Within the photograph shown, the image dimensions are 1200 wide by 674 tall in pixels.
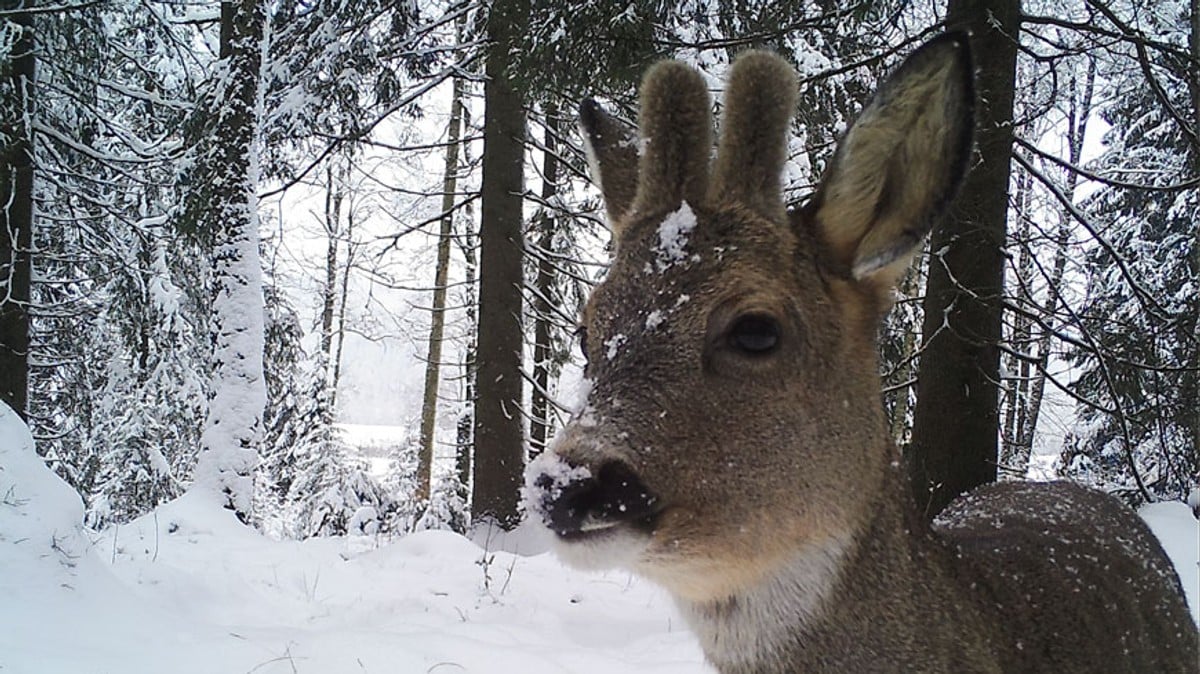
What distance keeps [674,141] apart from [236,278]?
25.4ft

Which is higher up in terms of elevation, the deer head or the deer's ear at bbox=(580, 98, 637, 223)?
the deer's ear at bbox=(580, 98, 637, 223)

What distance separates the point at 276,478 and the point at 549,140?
12.8 m

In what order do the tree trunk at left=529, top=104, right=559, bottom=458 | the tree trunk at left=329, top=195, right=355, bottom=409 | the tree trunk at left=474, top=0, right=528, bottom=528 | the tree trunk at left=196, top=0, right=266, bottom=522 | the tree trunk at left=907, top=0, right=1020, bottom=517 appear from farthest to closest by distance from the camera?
1. the tree trunk at left=329, top=195, right=355, bottom=409
2. the tree trunk at left=529, top=104, right=559, bottom=458
3. the tree trunk at left=474, top=0, right=528, bottom=528
4. the tree trunk at left=196, top=0, right=266, bottom=522
5. the tree trunk at left=907, top=0, right=1020, bottom=517

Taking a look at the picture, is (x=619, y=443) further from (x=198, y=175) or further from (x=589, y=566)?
(x=198, y=175)

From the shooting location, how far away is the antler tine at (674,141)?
2.06 m

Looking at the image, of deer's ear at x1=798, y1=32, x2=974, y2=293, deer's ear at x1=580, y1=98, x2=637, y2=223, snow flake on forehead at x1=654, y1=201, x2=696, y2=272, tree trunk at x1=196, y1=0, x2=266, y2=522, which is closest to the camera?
deer's ear at x1=798, y1=32, x2=974, y2=293

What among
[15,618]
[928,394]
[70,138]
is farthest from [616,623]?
[70,138]

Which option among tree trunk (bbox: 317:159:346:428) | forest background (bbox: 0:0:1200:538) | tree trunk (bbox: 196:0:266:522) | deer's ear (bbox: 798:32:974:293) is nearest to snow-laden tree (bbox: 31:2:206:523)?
forest background (bbox: 0:0:1200:538)

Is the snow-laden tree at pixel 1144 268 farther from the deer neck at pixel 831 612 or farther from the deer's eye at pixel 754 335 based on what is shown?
the deer's eye at pixel 754 335

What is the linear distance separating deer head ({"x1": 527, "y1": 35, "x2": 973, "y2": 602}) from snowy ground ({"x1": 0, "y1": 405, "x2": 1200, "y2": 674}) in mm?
1349

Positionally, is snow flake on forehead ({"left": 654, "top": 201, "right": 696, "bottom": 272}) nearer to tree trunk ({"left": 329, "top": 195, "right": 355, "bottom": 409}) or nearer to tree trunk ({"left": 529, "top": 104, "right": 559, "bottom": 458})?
tree trunk ({"left": 529, "top": 104, "right": 559, "bottom": 458})

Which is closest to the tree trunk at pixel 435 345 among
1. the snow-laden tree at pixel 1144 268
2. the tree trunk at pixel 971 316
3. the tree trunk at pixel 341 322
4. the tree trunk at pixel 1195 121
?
the tree trunk at pixel 341 322

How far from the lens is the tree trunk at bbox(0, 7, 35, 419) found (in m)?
9.63

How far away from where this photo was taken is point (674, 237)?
189 centimetres
